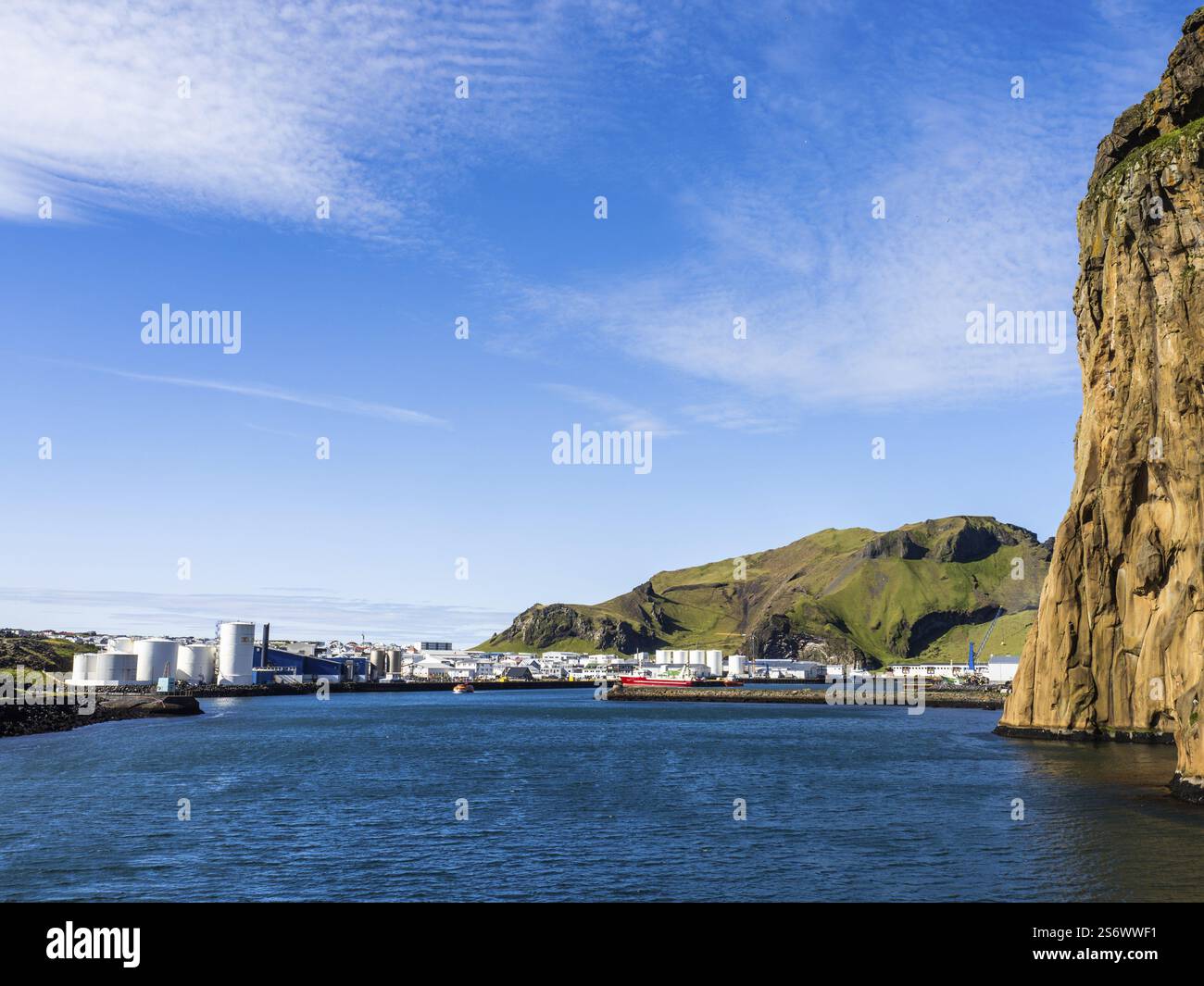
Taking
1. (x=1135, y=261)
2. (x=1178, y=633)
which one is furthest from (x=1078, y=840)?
(x=1135, y=261)

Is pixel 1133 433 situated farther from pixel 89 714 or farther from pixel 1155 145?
pixel 89 714

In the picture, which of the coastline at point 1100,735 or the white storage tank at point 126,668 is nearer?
the coastline at point 1100,735

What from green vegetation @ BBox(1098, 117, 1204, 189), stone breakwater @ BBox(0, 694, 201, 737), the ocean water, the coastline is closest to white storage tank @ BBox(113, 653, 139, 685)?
stone breakwater @ BBox(0, 694, 201, 737)

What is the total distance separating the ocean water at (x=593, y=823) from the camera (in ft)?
121

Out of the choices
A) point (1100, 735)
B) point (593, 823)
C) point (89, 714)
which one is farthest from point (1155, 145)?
point (89, 714)

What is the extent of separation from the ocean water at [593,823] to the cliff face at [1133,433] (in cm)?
717

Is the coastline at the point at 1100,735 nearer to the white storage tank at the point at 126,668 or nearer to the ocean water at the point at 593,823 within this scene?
the ocean water at the point at 593,823

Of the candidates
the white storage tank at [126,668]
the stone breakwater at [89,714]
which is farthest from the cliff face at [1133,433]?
the white storage tank at [126,668]

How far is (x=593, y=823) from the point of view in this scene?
166 feet

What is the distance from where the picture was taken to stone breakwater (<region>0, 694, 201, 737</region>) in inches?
4318

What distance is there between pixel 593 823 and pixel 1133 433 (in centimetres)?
6349

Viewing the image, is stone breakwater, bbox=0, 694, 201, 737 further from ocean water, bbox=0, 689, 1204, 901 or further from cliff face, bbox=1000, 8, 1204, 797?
cliff face, bbox=1000, 8, 1204, 797

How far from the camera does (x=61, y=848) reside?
43.9 meters
